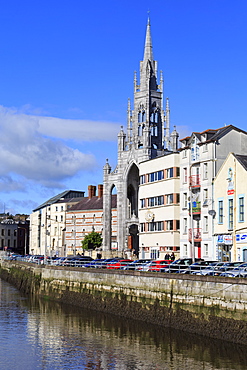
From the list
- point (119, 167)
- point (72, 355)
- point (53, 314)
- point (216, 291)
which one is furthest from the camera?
point (119, 167)

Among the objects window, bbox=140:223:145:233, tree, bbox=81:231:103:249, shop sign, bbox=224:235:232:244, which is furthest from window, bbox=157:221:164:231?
tree, bbox=81:231:103:249

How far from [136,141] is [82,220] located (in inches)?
1591

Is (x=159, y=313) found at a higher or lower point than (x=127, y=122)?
lower

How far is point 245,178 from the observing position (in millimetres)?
59625

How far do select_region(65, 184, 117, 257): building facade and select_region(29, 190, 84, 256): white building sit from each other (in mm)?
3304

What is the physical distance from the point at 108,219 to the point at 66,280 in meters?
48.5

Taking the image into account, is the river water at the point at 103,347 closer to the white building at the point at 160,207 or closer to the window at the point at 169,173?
the white building at the point at 160,207

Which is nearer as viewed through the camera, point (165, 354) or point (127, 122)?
point (165, 354)

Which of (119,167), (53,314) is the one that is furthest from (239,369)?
(119,167)

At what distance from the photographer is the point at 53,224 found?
158875mm

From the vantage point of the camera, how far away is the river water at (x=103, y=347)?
109 feet

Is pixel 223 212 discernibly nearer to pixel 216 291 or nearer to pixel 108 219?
pixel 216 291

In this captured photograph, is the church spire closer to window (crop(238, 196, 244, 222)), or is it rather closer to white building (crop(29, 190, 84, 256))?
white building (crop(29, 190, 84, 256))

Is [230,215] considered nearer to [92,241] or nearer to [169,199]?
[169,199]
